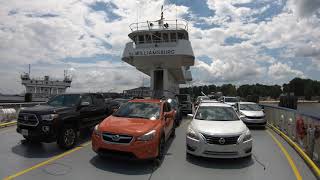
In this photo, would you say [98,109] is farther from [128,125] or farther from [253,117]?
[253,117]

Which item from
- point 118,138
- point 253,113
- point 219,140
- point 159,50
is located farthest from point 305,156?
point 159,50

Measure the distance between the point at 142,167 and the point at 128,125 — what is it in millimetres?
1070

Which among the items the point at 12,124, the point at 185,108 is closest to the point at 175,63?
the point at 185,108

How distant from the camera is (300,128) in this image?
8.98 meters

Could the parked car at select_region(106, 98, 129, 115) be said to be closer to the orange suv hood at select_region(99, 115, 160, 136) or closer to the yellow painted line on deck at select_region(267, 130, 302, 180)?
the orange suv hood at select_region(99, 115, 160, 136)

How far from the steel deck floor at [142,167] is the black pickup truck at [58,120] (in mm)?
474

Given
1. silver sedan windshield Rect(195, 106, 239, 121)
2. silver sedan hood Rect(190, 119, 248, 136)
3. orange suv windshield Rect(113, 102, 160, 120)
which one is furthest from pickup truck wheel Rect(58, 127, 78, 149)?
silver sedan windshield Rect(195, 106, 239, 121)

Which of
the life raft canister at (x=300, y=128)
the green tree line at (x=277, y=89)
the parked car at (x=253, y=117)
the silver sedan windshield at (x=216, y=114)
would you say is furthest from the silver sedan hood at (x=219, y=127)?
the green tree line at (x=277, y=89)

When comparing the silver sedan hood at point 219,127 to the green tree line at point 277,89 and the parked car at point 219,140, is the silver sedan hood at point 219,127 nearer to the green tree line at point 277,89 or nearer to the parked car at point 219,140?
the parked car at point 219,140

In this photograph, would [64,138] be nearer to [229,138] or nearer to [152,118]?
[152,118]

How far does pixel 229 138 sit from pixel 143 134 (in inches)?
87.2

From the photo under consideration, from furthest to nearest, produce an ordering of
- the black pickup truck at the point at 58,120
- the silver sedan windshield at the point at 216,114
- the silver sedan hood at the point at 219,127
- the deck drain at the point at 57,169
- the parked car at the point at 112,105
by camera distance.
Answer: the parked car at the point at 112,105 < the silver sedan windshield at the point at 216,114 < the black pickup truck at the point at 58,120 < the silver sedan hood at the point at 219,127 < the deck drain at the point at 57,169

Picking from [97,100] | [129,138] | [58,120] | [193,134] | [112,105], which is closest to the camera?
[129,138]

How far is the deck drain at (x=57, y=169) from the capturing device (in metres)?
5.77
